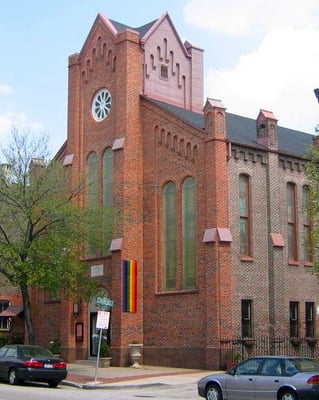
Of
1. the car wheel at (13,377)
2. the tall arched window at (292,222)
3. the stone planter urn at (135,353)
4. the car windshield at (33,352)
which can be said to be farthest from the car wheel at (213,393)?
the tall arched window at (292,222)

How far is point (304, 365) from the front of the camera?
19.1m

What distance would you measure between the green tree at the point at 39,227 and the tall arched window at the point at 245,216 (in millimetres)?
6481

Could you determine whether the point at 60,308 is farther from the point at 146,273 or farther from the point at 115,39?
the point at 115,39

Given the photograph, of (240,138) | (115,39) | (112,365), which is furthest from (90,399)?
(115,39)

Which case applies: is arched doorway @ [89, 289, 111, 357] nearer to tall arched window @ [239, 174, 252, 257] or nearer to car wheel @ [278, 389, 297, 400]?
tall arched window @ [239, 174, 252, 257]

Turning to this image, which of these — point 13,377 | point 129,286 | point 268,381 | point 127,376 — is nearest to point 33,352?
point 13,377

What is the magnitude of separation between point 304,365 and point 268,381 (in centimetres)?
100

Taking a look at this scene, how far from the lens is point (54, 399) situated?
67.1 ft

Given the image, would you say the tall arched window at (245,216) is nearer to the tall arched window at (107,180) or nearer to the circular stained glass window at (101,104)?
the tall arched window at (107,180)

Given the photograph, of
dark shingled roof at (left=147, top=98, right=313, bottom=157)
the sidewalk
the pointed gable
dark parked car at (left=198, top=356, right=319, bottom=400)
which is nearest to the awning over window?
the sidewalk

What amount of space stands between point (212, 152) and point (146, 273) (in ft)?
22.8

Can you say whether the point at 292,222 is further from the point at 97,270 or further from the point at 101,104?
the point at 101,104

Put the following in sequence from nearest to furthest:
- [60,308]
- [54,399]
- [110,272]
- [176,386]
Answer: [54,399] → [176,386] → [110,272] → [60,308]

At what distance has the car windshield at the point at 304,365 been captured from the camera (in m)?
19.0
